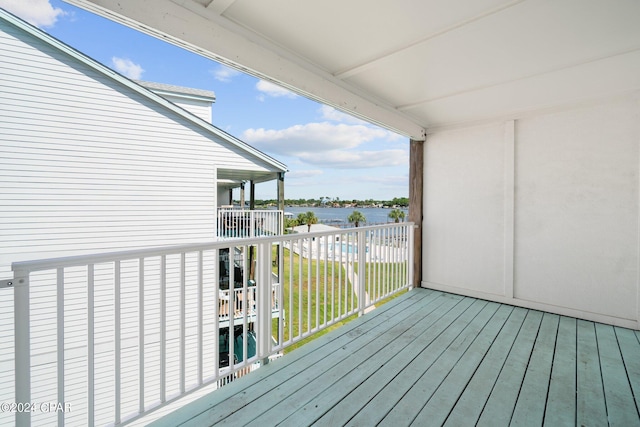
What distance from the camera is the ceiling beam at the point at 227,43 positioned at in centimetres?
138

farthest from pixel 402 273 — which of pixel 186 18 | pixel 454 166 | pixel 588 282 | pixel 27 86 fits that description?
pixel 27 86

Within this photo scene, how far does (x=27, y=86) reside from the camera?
14.4 feet

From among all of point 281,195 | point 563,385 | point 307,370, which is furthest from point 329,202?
point 563,385

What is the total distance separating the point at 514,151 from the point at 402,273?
2.05m

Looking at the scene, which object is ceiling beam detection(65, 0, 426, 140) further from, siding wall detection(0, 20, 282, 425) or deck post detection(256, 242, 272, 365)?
siding wall detection(0, 20, 282, 425)

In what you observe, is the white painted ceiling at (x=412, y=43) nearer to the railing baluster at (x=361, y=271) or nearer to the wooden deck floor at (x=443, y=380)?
the railing baluster at (x=361, y=271)

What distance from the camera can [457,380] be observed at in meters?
1.91

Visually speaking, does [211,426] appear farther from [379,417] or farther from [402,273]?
[402,273]

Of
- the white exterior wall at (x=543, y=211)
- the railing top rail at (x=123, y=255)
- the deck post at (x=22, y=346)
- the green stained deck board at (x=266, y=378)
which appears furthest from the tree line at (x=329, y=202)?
the deck post at (x=22, y=346)

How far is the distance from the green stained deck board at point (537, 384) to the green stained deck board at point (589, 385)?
160 mm

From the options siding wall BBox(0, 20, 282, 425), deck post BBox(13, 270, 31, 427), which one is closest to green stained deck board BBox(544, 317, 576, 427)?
deck post BBox(13, 270, 31, 427)

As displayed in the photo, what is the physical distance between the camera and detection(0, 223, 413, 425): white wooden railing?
129 centimetres

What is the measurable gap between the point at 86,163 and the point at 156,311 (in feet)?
9.48

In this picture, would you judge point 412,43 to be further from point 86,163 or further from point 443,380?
point 86,163
